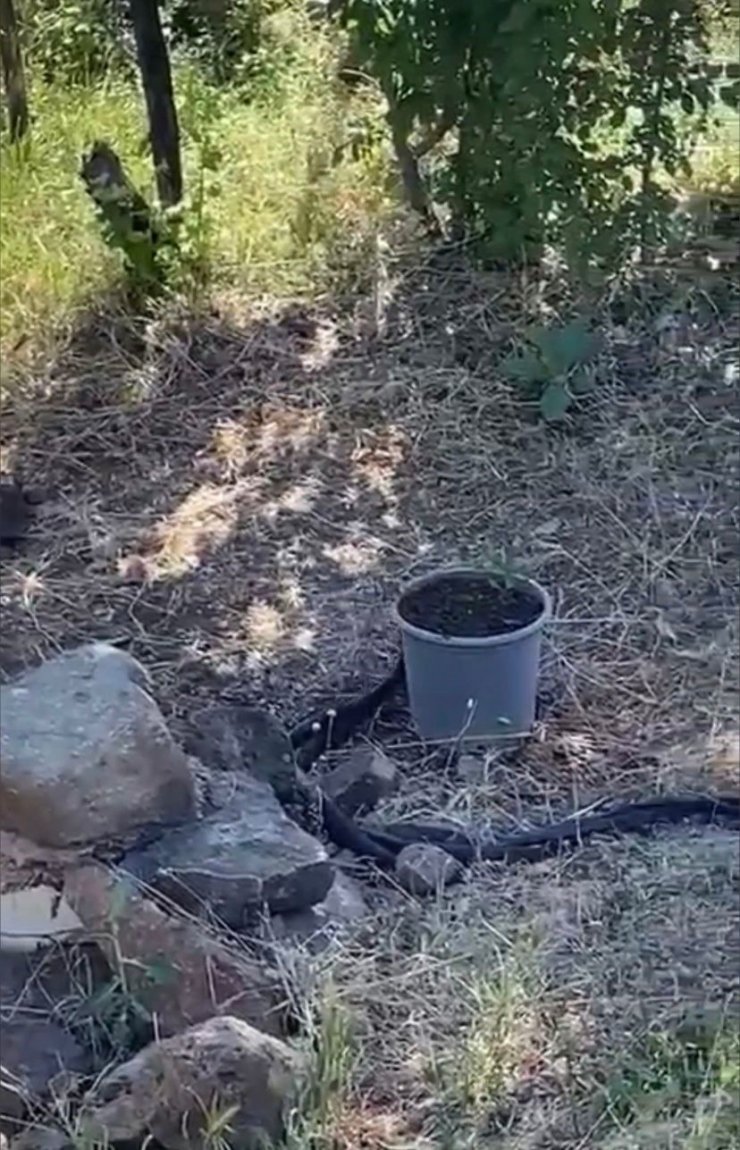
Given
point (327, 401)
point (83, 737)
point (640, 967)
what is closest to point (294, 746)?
point (83, 737)

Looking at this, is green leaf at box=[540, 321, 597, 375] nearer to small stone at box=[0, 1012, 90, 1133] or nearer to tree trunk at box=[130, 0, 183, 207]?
tree trunk at box=[130, 0, 183, 207]

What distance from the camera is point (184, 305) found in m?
3.62

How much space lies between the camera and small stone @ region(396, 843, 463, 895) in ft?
7.11

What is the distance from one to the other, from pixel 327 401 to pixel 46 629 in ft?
2.78

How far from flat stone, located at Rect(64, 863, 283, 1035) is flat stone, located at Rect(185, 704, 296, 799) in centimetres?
34

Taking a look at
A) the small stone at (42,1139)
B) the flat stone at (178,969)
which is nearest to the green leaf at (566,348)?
the flat stone at (178,969)

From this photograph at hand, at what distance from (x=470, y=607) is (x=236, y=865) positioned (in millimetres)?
579

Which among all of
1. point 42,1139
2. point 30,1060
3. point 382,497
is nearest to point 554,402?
point 382,497

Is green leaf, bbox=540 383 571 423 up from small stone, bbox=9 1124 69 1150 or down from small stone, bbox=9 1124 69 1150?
up

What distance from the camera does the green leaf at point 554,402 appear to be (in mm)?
3268

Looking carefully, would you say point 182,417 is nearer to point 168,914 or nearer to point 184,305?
point 184,305

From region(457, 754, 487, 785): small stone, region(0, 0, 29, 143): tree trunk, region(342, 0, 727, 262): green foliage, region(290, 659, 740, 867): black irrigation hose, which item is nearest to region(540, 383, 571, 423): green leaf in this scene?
region(342, 0, 727, 262): green foliage

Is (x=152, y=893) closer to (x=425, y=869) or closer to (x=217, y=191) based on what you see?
(x=425, y=869)

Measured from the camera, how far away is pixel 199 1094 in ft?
5.48
